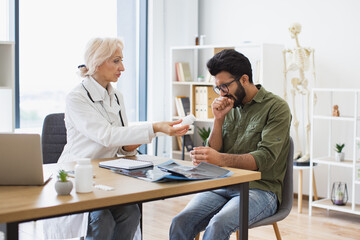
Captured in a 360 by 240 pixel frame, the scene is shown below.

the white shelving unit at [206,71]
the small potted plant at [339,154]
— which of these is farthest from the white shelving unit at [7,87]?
the small potted plant at [339,154]

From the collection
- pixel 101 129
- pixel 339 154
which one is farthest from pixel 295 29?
pixel 101 129

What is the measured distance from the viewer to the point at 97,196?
64.9 inches

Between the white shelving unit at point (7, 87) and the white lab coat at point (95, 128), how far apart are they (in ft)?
4.08

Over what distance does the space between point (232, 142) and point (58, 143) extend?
1110 millimetres

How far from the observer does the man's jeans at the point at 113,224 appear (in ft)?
6.97

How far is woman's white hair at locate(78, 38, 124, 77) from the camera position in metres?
2.64

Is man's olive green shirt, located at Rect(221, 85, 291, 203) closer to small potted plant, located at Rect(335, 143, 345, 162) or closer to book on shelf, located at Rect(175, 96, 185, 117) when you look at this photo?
small potted plant, located at Rect(335, 143, 345, 162)

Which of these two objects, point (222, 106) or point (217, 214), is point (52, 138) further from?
point (217, 214)

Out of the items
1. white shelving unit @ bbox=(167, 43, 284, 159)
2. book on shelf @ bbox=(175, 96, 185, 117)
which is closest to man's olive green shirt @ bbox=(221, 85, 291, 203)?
white shelving unit @ bbox=(167, 43, 284, 159)

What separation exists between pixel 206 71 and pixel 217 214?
3387 millimetres

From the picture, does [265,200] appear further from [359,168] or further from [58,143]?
[359,168]

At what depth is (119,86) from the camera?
517 cm

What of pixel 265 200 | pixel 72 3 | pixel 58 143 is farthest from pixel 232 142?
pixel 72 3

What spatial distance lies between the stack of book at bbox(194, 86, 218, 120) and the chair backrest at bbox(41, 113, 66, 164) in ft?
7.62
